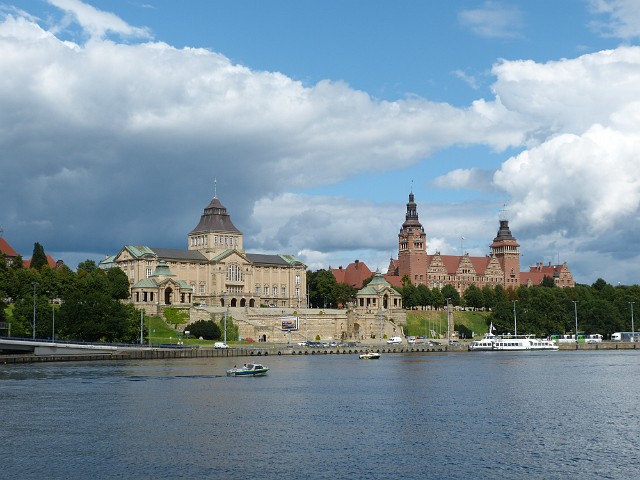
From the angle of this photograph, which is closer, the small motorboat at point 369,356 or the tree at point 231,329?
the small motorboat at point 369,356

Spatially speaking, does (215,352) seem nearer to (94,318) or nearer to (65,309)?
(94,318)

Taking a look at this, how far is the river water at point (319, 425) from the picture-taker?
56.0 m

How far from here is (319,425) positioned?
71.6 metres

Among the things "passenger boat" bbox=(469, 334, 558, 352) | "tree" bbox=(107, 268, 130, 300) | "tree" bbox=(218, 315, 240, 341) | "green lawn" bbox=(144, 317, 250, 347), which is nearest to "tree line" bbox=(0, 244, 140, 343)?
"green lawn" bbox=(144, 317, 250, 347)

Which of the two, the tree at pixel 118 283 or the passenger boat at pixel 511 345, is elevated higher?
the tree at pixel 118 283

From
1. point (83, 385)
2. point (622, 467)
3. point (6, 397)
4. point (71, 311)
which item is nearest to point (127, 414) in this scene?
point (6, 397)

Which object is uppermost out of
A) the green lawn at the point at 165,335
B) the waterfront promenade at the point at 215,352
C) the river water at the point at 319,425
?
the green lawn at the point at 165,335

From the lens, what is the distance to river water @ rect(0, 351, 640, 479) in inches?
2205

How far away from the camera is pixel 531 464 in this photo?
186 feet

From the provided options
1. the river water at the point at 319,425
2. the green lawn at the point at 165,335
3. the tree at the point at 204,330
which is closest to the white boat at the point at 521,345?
the green lawn at the point at 165,335

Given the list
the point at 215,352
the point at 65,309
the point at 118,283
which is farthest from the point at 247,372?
the point at 118,283

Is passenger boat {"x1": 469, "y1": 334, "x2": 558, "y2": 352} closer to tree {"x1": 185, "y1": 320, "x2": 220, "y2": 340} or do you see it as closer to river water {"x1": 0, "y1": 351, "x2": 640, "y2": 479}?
tree {"x1": 185, "y1": 320, "x2": 220, "y2": 340}

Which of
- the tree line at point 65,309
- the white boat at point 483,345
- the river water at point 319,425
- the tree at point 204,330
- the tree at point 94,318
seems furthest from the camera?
the white boat at point 483,345

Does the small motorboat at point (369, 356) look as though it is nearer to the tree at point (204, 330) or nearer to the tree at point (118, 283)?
the tree at point (204, 330)
